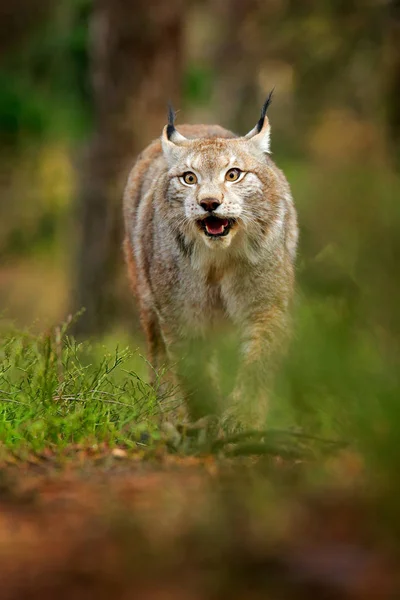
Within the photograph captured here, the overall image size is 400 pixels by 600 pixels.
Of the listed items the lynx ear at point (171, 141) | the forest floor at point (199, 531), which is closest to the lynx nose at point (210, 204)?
the lynx ear at point (171, 141)

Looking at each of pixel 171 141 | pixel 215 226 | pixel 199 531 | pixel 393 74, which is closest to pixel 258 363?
pixel 215 226

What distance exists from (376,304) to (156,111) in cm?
988

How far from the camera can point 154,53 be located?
1337cm

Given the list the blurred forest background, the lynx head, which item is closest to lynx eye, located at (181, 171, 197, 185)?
the lynx head

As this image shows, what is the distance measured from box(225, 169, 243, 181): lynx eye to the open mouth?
0.27 metres

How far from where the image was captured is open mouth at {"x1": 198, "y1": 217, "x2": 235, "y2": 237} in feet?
21.4

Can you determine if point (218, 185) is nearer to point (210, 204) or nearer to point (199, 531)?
point (210, 204)

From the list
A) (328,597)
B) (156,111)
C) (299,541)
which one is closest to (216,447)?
(299,541)

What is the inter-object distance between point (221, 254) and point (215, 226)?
300mm

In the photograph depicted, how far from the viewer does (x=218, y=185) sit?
6582 mm

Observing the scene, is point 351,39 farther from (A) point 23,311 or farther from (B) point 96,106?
(A) point 23,311

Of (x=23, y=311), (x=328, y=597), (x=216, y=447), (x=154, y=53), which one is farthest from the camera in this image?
(x=23, y=311)

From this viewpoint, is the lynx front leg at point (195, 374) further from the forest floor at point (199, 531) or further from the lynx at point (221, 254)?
the forest floor at point (199, 531)

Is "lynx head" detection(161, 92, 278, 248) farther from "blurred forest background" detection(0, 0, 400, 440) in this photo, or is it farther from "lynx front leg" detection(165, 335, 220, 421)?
"lynx front leg" detection(165, 335, 220, 421)
